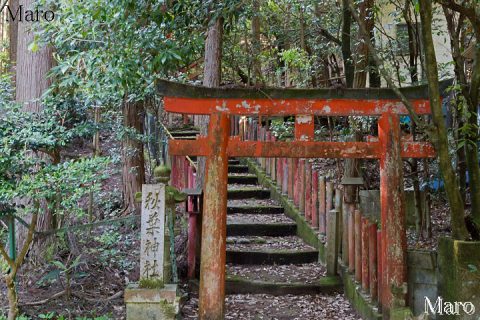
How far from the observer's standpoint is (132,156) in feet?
31.5

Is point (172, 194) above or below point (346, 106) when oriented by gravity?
below

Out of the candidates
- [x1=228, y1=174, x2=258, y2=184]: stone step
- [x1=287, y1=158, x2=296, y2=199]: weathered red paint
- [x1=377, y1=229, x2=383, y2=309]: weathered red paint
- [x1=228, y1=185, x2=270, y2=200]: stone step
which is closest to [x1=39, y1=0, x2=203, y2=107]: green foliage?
[x1=377, y1=229, x2=383, y2=309]: weathered red paint

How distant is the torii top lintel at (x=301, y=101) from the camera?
5.51 m

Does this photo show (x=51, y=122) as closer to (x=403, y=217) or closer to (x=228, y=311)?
(x=228, y=311)

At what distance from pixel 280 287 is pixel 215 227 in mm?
1819

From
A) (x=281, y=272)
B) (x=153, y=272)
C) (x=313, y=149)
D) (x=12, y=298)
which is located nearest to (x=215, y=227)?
(x=153, y=272)

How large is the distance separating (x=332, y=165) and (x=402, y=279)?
6.81 meters

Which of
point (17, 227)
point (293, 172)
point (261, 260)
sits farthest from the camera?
point (293, 172)

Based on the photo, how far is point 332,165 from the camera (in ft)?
38.9

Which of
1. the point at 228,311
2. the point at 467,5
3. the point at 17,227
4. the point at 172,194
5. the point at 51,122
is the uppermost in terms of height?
the point at 467,5

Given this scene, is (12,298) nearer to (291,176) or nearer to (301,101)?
(301,101)

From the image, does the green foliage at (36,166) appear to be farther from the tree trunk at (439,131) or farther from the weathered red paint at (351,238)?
the tree trunk at (439,131)

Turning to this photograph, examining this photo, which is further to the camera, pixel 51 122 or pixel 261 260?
pixel 261 260

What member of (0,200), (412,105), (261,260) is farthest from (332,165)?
(0,200)
